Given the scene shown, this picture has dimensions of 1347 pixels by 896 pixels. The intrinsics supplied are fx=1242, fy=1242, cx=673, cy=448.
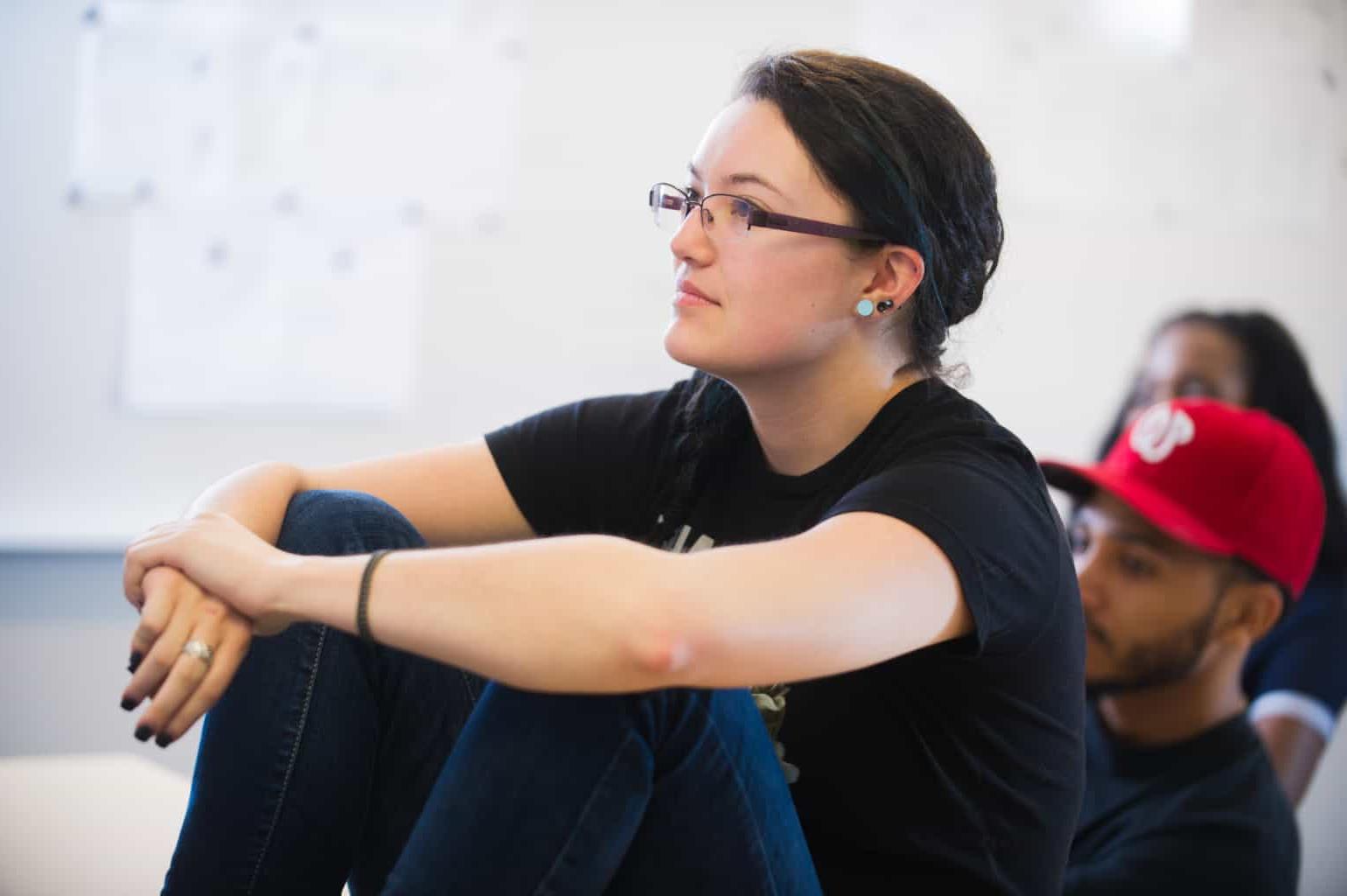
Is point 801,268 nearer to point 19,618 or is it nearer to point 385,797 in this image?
point 385,797

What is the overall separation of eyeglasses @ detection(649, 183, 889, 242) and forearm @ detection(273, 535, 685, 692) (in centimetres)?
42

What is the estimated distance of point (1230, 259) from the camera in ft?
8.81

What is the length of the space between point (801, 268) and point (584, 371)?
3.60ft

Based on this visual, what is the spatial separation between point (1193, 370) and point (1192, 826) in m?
1.15

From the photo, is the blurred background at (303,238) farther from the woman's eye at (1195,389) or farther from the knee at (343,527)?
the knee at (343,527)

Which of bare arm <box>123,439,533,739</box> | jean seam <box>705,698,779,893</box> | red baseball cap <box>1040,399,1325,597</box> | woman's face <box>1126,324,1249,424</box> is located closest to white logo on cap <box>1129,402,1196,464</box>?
red baseball cap <box>1040,399,1325,597</box>

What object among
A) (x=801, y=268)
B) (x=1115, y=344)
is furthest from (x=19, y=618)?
(x=1115, y=344)

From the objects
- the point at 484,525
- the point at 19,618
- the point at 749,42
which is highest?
the point at 749,42

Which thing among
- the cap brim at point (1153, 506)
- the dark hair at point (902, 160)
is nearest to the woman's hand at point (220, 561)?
the dark hair at point (902, 160)

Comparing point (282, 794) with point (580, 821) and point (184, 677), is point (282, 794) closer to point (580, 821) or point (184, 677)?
point (184, 677)

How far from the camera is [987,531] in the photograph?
0.96 metres

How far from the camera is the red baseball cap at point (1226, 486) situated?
1.67 m

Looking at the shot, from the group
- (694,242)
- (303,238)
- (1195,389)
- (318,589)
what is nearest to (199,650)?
(318,589)

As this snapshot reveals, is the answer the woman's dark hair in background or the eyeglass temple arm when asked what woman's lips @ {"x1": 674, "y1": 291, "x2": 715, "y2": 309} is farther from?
the woman's dark hair in background
